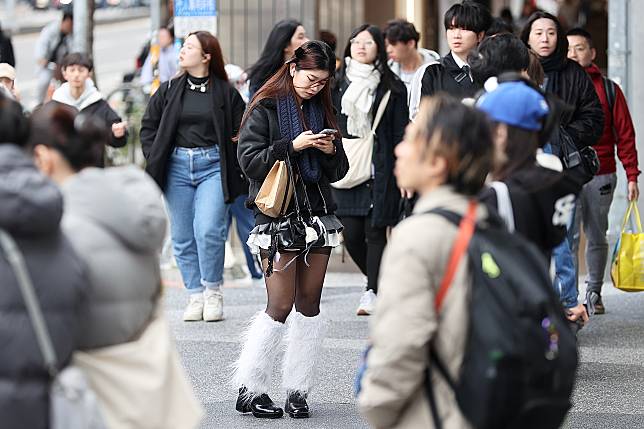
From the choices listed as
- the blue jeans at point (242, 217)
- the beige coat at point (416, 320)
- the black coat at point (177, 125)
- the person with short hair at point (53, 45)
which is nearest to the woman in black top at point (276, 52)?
the black coat at point (177, 125)

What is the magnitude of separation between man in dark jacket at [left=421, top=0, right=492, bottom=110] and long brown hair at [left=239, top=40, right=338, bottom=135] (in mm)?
1156

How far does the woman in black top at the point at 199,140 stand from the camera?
967cm

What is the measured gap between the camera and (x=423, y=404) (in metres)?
3.86

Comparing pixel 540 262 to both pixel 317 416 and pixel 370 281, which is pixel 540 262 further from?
pixel 370 281

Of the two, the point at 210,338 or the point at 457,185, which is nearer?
the point at 457,185

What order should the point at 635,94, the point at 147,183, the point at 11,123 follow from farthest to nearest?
the point at 635,94 < the point at 147,183 < the point at 11,123

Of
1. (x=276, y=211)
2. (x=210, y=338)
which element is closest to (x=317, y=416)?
(x=276, y=211)

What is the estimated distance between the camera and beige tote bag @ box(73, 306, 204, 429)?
3.93 m

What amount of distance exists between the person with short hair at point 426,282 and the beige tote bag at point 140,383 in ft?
1.94

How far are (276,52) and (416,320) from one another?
497cm

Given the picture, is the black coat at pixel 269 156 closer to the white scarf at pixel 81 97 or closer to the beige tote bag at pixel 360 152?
the beige tote bag at pixel 360 152

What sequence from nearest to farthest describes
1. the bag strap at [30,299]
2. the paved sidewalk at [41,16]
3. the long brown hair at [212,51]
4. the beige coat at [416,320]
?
the bag strap at [30,299] < the beige coat at [416,320] < the long brown hair at [212,51] < the paved sidewalk at [41,16]

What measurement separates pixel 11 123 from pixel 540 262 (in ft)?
5.02

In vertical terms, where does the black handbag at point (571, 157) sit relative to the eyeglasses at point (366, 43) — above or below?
below
